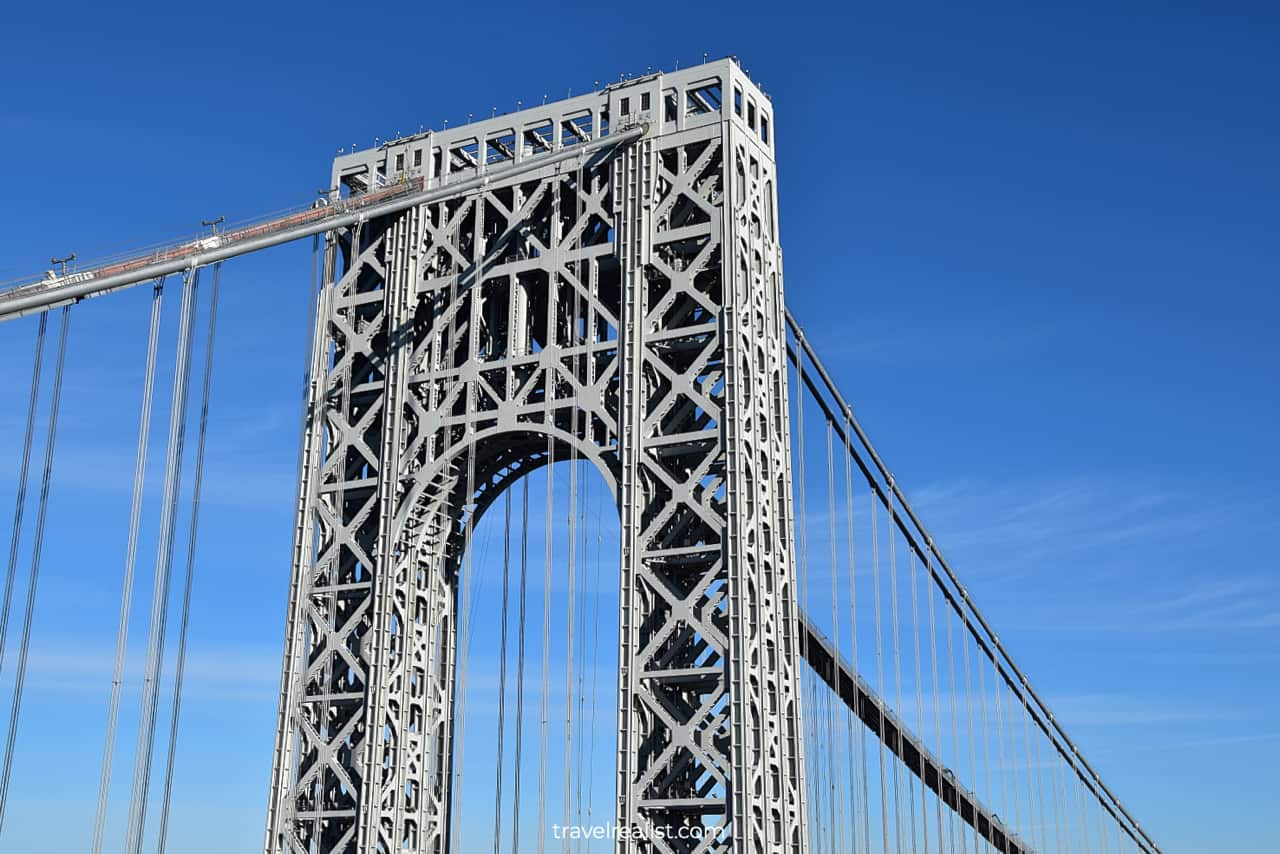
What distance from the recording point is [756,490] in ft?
104

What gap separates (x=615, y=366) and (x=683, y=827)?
10.3 meters

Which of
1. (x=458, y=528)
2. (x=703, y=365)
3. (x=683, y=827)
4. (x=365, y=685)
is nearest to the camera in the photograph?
(x=683, y=827)

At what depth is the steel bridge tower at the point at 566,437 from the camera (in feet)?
101

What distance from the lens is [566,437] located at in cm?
3378

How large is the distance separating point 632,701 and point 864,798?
856cm

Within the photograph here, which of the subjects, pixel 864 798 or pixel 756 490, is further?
pixel 864 798

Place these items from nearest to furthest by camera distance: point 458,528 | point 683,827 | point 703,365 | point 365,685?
point 683,827
point 703,365
point 365,685
point 458,528

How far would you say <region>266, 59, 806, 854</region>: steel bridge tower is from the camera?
30891mm

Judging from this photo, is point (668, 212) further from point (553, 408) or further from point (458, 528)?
point (458, 528)

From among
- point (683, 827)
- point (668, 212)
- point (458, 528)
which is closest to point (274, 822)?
point (458, 528)

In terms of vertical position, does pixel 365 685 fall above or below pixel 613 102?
below

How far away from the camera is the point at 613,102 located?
1382 inches

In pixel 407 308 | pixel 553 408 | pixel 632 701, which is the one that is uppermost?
pixel 407 308

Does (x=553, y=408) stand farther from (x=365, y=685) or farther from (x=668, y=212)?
(x=365, y=685)
